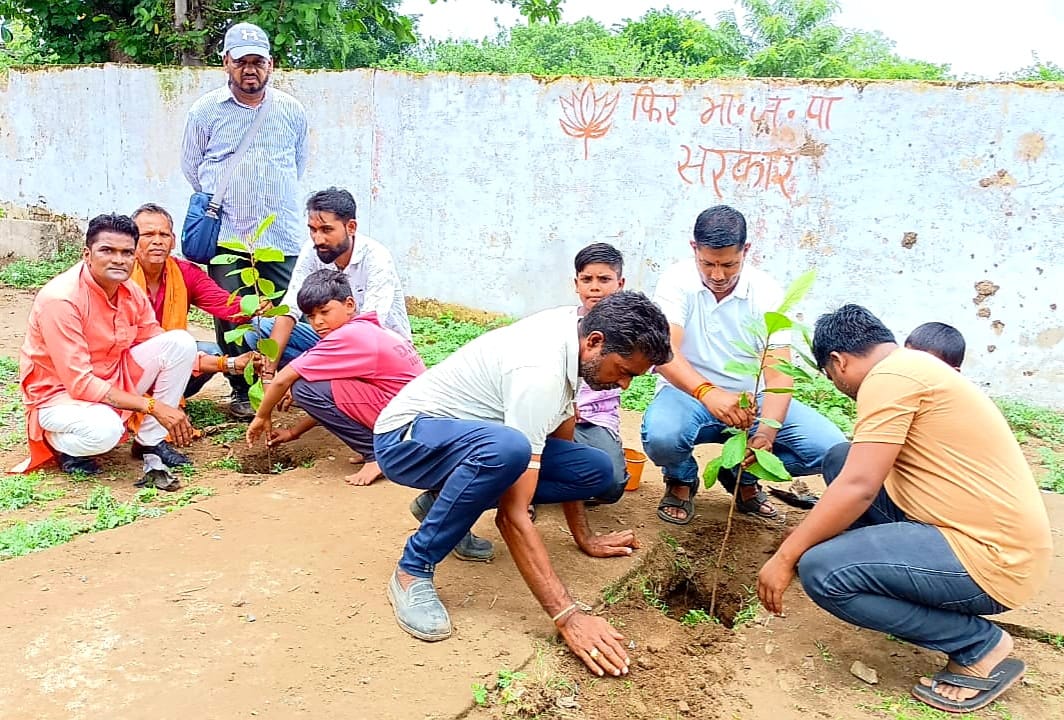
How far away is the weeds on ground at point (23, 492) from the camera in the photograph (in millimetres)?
3725

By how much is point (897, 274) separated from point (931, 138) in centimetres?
84

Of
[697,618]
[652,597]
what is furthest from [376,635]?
[697,618]

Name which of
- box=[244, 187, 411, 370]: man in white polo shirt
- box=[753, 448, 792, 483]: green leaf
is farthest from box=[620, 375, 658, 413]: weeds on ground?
box=[753, 448, 792, 483]: green leaf

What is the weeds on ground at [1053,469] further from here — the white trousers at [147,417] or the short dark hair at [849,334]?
the white trousers at [147,417]

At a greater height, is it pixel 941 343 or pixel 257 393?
pixel 941 343

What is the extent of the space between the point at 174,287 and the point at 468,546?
2288mm

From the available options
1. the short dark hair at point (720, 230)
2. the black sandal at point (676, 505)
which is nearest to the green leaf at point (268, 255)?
the short dark hair at point (720, 230)

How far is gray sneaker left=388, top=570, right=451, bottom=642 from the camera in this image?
109 inches

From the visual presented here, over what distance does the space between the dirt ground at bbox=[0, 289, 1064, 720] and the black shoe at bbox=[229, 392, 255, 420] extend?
4.12 feet

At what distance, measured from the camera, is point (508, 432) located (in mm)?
2723

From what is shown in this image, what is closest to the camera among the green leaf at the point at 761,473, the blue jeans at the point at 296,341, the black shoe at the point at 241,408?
the green leaf at the point at 761,473

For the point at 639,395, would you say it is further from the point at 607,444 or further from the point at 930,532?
the point at 930,532

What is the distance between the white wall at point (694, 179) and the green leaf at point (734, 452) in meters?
3.18

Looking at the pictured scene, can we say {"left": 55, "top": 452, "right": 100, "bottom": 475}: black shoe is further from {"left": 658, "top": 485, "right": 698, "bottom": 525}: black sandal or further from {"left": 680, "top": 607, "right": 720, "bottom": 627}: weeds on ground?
{"left": 680, "top": 607, "right": 720, "bottom": 627}: weeds on ground
